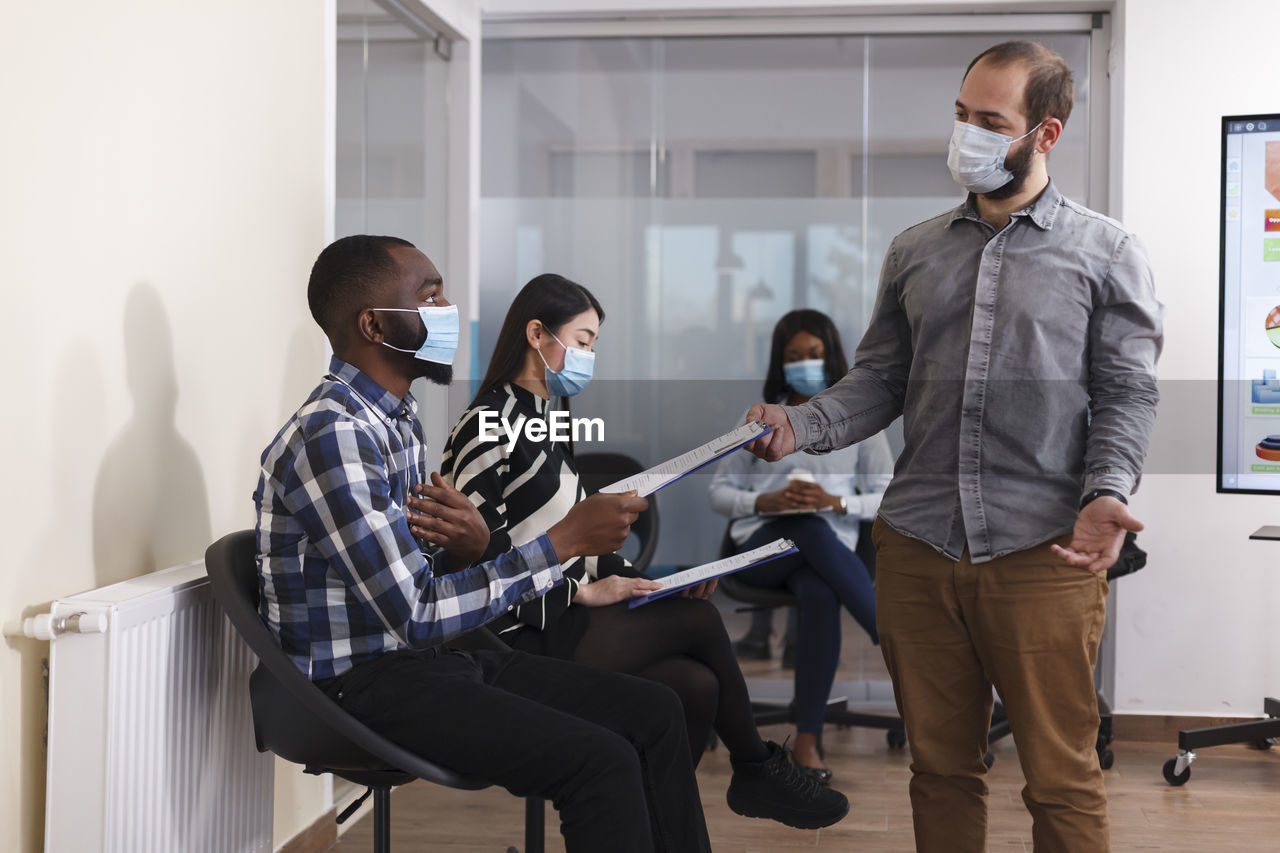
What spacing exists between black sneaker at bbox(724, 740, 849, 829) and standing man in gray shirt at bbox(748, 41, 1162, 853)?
1.12ft

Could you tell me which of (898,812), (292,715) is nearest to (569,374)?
(292,715)

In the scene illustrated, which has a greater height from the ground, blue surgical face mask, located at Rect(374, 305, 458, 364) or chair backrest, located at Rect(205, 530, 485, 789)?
blue surgical face mask, located at Rect(374, 305, 458, 364)

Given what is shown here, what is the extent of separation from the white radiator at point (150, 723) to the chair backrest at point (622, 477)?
79 cm

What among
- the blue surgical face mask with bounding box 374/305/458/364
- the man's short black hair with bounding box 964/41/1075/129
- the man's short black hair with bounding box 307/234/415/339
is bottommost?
the blue surgical face mask with bounding box 374/305/458/364

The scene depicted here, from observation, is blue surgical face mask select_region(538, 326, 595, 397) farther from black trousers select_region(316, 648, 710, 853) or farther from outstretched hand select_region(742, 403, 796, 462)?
black trousers select_region(316, 648, 710, 853)

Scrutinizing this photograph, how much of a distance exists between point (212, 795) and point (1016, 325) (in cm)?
151

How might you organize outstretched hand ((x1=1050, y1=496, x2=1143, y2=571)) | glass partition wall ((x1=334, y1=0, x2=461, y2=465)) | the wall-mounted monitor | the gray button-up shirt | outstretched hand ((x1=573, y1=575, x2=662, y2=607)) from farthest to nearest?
the wall-mounted monitor → glass partition wall ((x1=334, y1=0, x2=461, y2=465)) → outstretched hand ((x1=573, y1=575, x2=662, y2=607)) → the gray button-up shirt → outstretched hand ((x1=1050, y1=496, x2=1143, y2=571))

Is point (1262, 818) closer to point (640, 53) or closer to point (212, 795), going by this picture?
point (212, 795)

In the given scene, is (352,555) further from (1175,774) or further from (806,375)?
(1175,774)

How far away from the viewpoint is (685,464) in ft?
6.10

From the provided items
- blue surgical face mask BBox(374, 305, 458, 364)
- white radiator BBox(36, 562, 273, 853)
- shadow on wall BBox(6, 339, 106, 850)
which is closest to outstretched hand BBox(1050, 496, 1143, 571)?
blue surgical face mask BBox(374, 305, 458, 364)

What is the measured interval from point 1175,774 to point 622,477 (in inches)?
73.8

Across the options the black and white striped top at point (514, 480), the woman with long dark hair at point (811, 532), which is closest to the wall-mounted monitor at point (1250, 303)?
the woman with long dark hair at point (811, 532)

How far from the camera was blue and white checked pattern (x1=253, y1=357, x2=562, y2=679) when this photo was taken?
1539 mm
